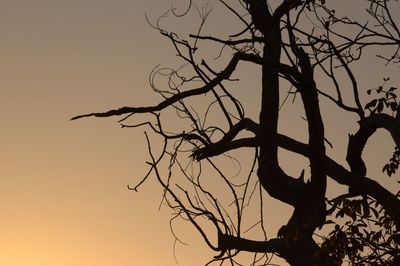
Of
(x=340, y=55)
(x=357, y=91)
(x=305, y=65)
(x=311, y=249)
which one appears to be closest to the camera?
(x=305, y=65)

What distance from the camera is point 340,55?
8.47 metres

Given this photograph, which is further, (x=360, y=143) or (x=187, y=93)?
(x=360, y=143)

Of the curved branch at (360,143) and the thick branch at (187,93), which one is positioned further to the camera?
the curved branch at (360,143)

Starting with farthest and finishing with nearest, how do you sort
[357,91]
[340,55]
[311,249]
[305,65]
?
[340,55] → [357,91] → [311,249] → [305,65]

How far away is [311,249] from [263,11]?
264 cm

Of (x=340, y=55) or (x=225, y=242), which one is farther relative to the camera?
(x=340, y=55)

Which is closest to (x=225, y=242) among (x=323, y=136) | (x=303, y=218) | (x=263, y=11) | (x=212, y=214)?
(x=212, y=214)

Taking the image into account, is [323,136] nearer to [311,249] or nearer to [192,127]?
[311,249]

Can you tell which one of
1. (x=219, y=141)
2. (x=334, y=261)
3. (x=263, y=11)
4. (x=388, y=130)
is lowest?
(x=334, y=261)

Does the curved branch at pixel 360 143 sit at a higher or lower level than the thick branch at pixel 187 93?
higher

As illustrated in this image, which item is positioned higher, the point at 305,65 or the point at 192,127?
the point at 192,127

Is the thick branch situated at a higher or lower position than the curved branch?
lower

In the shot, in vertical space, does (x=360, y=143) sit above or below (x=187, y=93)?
above

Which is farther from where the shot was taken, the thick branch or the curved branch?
the curved branch
